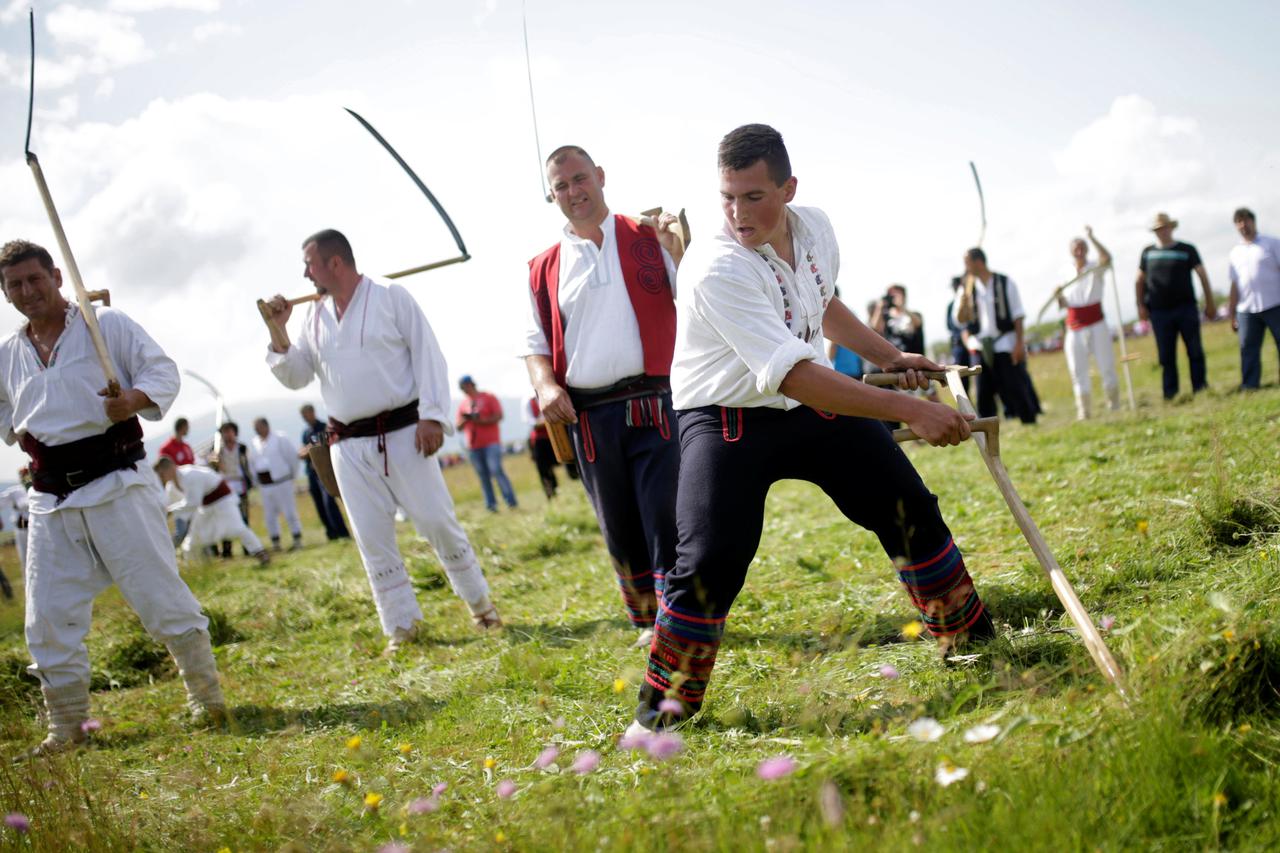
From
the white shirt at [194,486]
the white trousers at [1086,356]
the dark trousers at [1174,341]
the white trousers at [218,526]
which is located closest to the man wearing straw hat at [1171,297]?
the dark trousers at [1174,341]

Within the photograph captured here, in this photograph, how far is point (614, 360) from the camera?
404cm

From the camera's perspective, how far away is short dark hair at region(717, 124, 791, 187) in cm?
283

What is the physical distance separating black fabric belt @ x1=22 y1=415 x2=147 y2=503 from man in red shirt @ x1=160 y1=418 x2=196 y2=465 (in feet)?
28.1

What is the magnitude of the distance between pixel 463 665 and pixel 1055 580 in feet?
9.62

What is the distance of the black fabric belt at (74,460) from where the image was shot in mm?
4480

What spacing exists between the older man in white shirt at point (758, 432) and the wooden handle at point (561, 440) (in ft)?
3.75

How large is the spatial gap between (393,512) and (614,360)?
212cm

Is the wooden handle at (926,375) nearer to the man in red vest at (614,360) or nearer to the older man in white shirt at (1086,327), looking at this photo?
the man in red vest at (614,360)

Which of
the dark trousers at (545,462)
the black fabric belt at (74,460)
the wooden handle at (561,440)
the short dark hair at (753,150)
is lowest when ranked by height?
the dark trousers at (545,462)

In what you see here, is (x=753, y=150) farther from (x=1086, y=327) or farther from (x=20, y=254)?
(x=1086, y=327)

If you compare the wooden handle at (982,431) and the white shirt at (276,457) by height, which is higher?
the wooden handle at (982,431)

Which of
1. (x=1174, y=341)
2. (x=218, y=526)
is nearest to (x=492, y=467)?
(x=218, y=526)

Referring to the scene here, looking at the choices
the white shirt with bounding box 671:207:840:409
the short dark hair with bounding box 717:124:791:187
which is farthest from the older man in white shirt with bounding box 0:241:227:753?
the short dark hair with bounding box 717:124:791:187

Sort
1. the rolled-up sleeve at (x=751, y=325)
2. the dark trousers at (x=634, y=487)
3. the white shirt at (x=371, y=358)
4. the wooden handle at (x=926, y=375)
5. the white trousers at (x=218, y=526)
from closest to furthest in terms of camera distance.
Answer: the rolled-up sleeve at (x=751, y=325) < the wooden handle at (x=926, y=375) < the dark trousers at (x=634, y=487) < the white shirt at (x=371, y=358) < the white trousers at (x=218, y=526)
